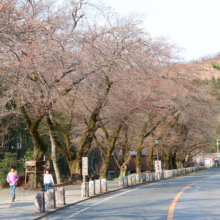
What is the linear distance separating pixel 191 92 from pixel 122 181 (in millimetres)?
14487

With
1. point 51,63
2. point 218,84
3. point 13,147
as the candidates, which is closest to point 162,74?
point 51,63

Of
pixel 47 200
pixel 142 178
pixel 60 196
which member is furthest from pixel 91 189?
pixel 142 178

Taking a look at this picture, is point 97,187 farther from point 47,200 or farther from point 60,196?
point 47,200

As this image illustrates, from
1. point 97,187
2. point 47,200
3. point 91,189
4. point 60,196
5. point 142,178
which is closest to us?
point 47,200

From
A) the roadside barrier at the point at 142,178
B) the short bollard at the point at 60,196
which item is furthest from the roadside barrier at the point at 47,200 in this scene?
the roadside barrier at the point at 142,178

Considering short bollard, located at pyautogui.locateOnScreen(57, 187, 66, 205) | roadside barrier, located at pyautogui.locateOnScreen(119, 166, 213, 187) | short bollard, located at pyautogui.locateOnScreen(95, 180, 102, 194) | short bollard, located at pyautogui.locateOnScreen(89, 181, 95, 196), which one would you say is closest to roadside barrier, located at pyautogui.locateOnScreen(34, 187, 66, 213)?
short bollard, located at pyautogui.locateOnScreen(57, 187, 66, 205)

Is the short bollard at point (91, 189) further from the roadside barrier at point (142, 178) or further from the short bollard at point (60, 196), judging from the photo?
the roadside barrier at point (142, 178)

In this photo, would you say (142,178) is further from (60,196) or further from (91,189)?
(60,196)

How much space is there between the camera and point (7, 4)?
924 centimetres

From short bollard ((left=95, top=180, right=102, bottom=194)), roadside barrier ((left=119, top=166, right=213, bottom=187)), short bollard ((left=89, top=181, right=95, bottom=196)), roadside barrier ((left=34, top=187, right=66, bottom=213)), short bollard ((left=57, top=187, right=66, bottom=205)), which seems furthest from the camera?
roadside barrier ((left=119, top=166, right=213, bottom=187))

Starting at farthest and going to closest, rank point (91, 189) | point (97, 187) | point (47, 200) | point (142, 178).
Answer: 1. point (142, 178)
2. point (97, 187)
3. point (91, 189)
4. point (47, 200)

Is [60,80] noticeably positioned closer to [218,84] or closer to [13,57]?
[13,57]

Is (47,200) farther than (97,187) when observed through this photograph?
No

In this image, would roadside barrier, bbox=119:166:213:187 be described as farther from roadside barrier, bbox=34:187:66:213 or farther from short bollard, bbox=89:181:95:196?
roadside barrier, bbox=34:187:66:213
